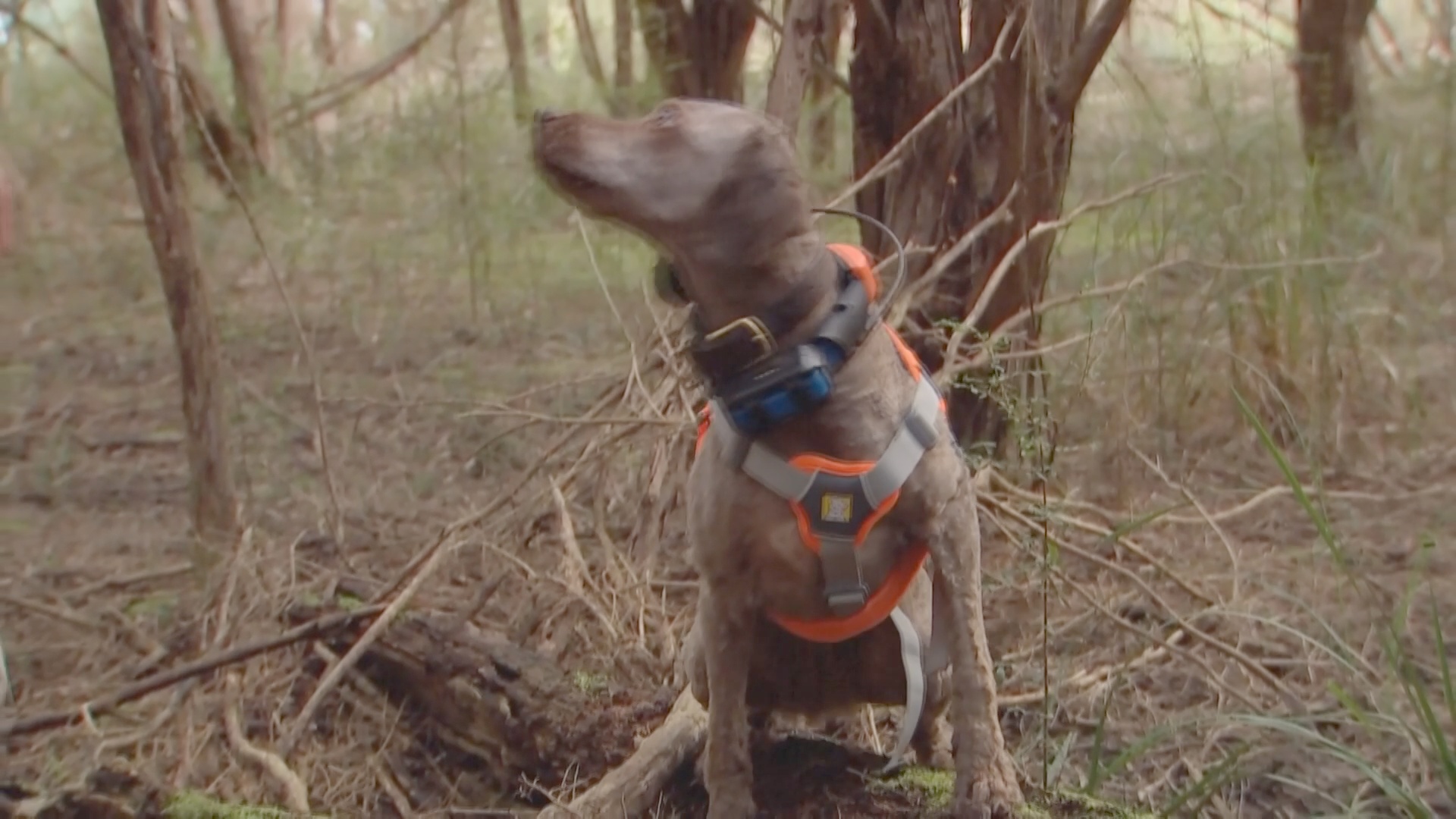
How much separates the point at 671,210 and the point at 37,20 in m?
9.19

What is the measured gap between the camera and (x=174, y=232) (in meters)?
3.56

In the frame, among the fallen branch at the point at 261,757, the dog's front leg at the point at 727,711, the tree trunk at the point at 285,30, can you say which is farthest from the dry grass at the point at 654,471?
the tree trunk at the point at 285,30

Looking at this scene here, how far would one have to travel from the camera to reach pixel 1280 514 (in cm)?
448

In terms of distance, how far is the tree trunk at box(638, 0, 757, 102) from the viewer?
198 inches

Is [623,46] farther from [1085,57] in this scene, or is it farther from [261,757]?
[261,757]

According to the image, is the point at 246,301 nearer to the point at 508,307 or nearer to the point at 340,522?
the point at 508,307

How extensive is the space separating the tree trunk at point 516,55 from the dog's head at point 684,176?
168 inches

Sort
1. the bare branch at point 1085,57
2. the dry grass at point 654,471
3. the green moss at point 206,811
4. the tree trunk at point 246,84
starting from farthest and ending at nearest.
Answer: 1. the tree trunk at point 246,84
2. the bare branch at point 1085,57
3. the dry grass at point 654,471
4. the green moss at point 206,811

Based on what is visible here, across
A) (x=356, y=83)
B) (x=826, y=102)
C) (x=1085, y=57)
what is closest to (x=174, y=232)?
(x=1085, y=57)

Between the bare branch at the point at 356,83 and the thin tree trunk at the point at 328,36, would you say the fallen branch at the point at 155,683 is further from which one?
the thin tree trunk at the point at 328,36

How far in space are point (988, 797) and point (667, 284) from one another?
0.92 m

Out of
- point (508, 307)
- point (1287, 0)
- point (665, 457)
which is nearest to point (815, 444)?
point (665, 457)

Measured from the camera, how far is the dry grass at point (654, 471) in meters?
3.07

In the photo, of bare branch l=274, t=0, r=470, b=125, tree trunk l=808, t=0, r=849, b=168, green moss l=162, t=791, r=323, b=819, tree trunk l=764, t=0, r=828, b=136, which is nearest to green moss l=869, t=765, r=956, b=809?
green moss l=162, t=791, r=323, b=819
